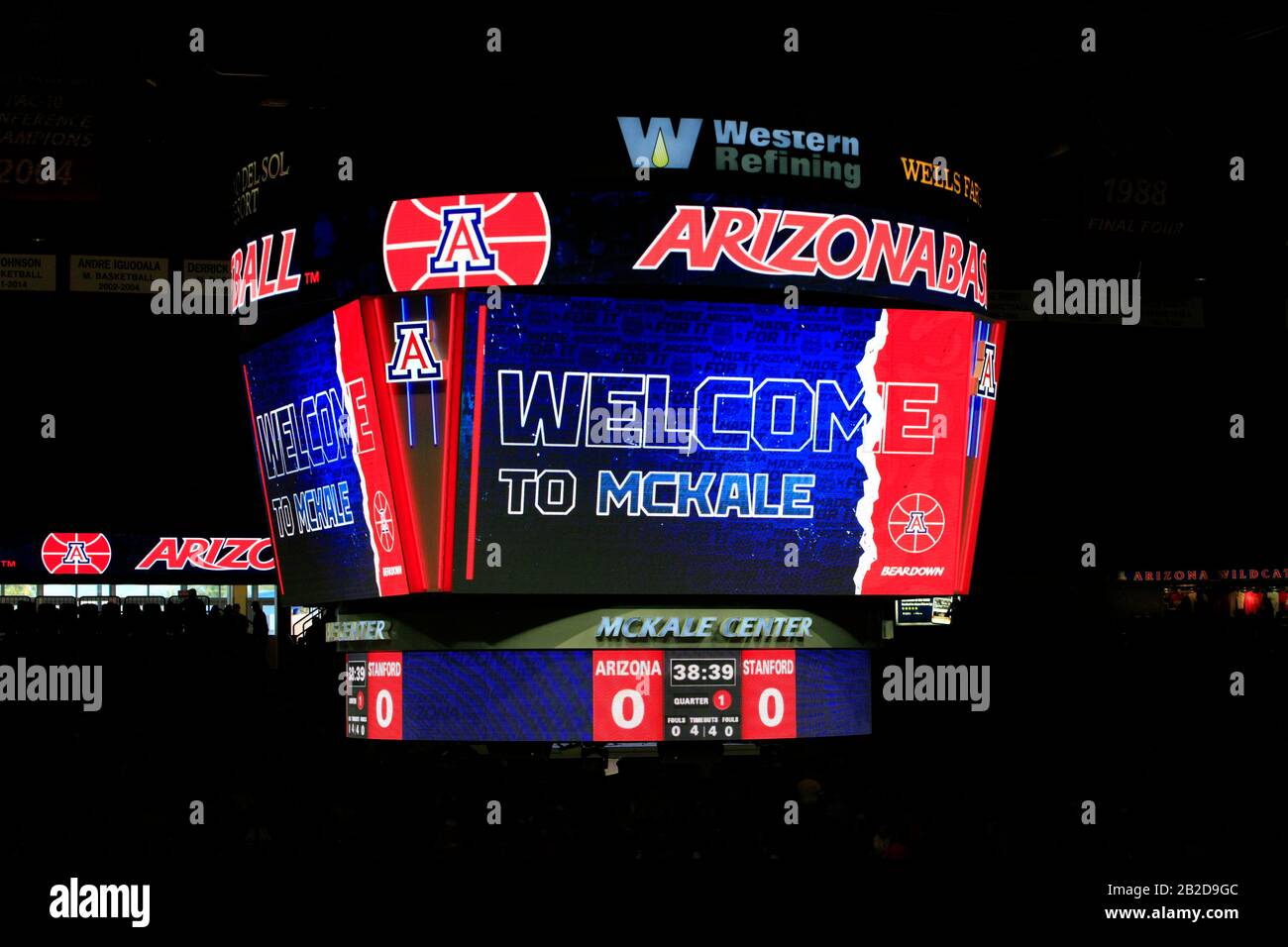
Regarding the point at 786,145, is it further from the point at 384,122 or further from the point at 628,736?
the point at 628,736

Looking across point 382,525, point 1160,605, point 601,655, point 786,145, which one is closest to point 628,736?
point 601,655

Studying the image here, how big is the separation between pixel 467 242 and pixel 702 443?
2.90 meters

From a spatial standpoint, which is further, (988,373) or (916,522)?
(988,373)

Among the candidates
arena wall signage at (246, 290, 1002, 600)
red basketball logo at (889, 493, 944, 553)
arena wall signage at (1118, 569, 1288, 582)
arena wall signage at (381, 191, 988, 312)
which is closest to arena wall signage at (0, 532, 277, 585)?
arena wall signage at (246, 290, 1002, 600)

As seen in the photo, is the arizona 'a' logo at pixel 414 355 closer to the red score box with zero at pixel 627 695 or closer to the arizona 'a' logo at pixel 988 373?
the red score box with zero at pixel 627 695

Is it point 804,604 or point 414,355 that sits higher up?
point 414,355

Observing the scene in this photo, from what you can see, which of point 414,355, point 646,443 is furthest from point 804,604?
point 414,355

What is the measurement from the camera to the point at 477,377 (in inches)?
582

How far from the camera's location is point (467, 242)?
15016 mm

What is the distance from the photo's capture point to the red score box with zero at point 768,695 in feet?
50.8

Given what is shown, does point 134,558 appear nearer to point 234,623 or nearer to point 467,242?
point 234,623

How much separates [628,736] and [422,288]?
15.3ft
